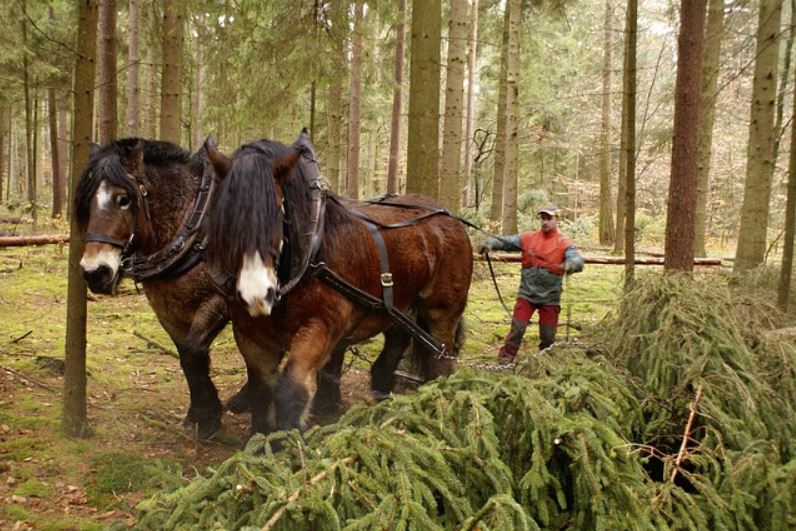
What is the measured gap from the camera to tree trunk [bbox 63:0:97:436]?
12.0ft

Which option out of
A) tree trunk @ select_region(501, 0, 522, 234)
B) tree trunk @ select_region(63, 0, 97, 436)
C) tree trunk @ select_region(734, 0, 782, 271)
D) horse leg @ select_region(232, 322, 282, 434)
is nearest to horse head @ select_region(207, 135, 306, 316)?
horse leg @ select_region(232, 322, 282, 434)

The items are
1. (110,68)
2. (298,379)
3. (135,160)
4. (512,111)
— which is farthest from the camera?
(512,111)

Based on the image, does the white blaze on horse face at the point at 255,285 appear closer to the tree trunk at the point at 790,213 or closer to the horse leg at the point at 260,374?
the horse leg at the point at 260,374

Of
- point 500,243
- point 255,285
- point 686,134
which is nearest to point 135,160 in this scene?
point 255,285

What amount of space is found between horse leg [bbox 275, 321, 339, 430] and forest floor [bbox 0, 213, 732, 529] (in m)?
0.56

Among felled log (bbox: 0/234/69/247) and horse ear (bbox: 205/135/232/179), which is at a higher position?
horse ear (bbox: 205/135/232/179)

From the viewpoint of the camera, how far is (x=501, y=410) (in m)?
2.35

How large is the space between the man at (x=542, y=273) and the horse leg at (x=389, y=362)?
1300mm

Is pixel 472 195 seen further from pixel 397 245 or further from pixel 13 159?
pixel 13 159

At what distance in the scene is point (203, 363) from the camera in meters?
3.96

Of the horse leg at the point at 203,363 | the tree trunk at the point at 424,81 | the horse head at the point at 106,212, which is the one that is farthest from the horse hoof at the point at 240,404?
the tree trunk at the point at 424,81

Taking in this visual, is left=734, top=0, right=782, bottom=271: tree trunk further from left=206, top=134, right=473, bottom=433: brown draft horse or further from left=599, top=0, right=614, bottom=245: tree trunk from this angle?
left=599, top=0, right=614, bottom=245: tree trunk

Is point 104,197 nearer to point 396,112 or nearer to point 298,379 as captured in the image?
point 298,379

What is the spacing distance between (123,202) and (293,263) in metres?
1.28
